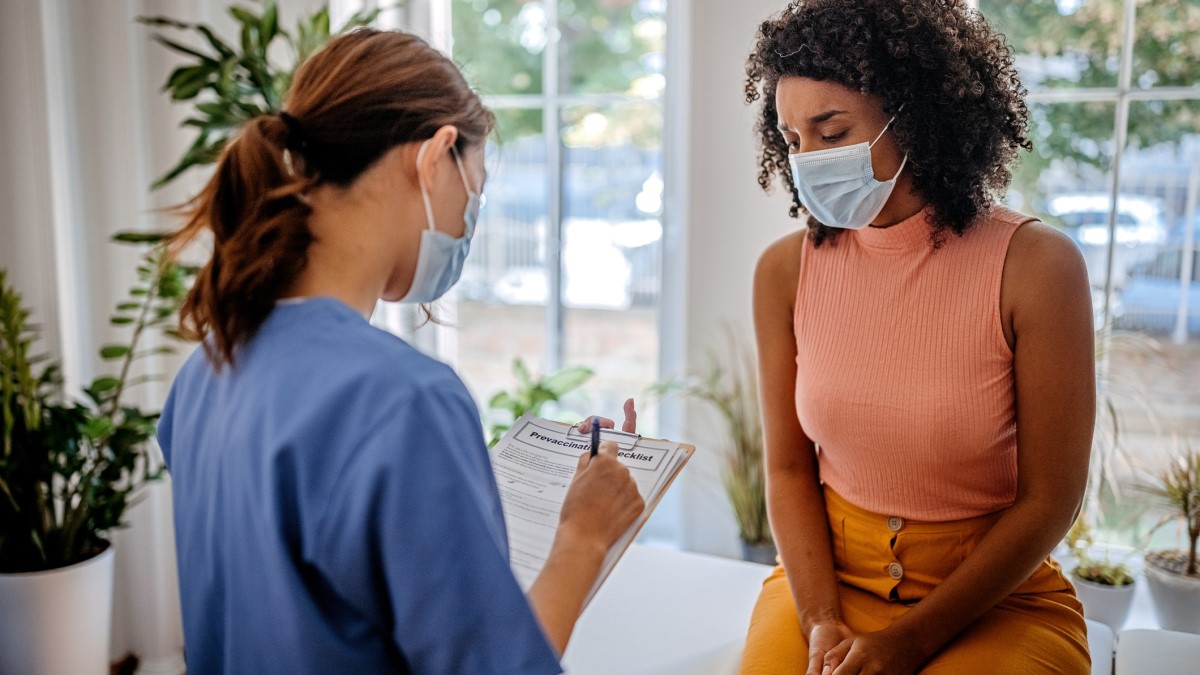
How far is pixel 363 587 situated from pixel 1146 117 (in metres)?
2.15

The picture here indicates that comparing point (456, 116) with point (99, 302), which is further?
point (99, 302)

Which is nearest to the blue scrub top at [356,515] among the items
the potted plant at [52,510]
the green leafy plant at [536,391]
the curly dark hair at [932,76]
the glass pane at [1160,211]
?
the curly dark hair at [932,76]

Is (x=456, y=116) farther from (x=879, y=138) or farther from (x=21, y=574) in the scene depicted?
(x=21, y=574)

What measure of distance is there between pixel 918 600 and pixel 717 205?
1256 millimetres

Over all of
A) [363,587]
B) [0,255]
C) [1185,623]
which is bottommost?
[1185,623]

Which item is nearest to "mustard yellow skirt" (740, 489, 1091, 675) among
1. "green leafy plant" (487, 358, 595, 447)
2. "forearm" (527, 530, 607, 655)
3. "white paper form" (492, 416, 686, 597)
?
"white paper form" (492, 416, 686, 597)

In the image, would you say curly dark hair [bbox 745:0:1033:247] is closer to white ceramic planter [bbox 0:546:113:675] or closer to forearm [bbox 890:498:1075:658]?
forearm [bbox 890:498:1075:658]

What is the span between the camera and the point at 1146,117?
219 cm

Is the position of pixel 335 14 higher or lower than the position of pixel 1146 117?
higher

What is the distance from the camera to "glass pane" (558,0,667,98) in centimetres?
260

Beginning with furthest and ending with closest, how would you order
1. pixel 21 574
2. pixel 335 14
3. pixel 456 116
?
pixel 335 14, pixel 21 574, pixel 456 116

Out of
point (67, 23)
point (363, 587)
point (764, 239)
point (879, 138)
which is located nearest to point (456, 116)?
point (363, 587)

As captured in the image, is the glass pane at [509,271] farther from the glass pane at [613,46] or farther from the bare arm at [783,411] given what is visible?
the bare arm at [783,411]

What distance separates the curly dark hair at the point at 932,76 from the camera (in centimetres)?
136
